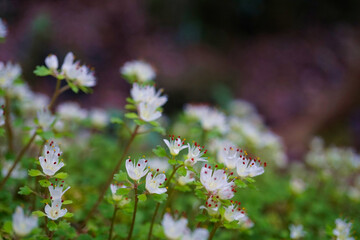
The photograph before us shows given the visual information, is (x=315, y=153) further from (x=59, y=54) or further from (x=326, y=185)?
(x=59, y=54)

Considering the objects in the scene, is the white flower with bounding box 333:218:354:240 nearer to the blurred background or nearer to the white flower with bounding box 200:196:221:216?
the white flower with bounding box 200:196:221:216

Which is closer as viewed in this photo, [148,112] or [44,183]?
[44,183]

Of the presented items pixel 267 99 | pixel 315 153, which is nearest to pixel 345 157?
pixel 315 153

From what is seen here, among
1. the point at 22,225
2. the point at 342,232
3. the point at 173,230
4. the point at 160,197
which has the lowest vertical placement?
the point at 22,225

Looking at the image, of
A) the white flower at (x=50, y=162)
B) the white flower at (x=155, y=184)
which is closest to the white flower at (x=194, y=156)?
the white flower at (x=155, y=184)

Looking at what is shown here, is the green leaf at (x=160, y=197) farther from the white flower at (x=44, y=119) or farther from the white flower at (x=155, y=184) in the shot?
the white flower at (x=44, y=119)

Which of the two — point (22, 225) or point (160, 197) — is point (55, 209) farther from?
point (160, 197)

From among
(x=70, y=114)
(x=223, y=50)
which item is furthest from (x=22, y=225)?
(x=223, y=50)
